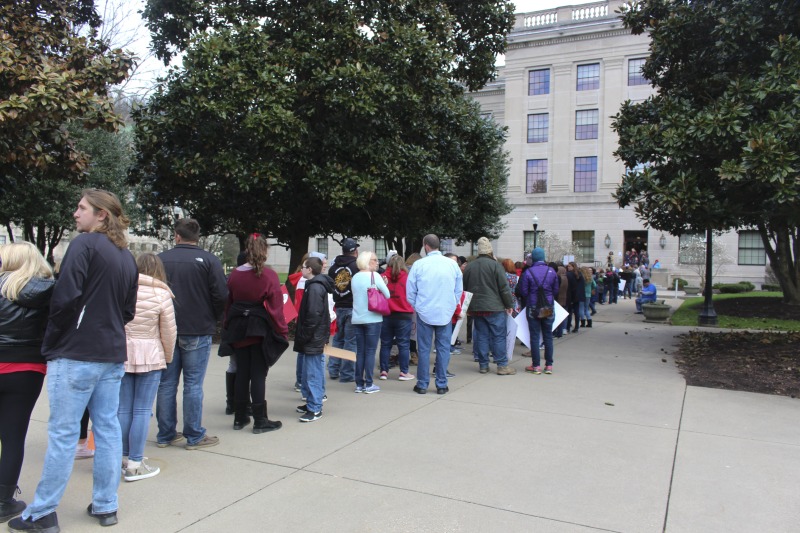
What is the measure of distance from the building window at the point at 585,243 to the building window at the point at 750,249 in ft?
29.1

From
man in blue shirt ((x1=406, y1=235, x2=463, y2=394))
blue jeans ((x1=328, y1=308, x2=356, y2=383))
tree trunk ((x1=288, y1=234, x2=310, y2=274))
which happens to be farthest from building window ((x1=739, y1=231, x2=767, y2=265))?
blue jeans ((x1=328, y1=308, x2=356, y2=383))

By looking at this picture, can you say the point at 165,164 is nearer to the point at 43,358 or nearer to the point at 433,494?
the point at 43,358

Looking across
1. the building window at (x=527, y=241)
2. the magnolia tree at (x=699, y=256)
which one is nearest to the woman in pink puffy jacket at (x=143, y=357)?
the magnolia tree at (x=699, y=256)

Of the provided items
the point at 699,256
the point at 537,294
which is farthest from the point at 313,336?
the point at 699,256

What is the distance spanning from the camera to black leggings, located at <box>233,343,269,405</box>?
579cm

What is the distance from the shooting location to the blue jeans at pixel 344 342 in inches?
317

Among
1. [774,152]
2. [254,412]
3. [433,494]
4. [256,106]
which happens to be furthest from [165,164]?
[774,152]

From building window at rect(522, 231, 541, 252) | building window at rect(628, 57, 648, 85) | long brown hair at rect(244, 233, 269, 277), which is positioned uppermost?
building window at rect(628, 57, 648, 85)

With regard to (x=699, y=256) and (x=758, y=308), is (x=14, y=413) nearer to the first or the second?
(x=758, y=308)

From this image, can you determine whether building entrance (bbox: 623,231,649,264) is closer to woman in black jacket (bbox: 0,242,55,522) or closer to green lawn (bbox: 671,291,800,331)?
green lawn (bbox: 671,291,800,331)

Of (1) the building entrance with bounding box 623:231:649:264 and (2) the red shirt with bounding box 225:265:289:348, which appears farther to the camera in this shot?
(1) the building entrance with bounding box 623:231:649:264

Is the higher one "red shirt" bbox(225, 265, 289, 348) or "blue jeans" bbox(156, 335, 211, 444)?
"red shirt" bbox(225, 265, 289, 348)

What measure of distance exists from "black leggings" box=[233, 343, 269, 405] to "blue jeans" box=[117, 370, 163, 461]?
1218mm

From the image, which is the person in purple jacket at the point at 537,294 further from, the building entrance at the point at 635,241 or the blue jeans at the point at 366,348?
the building entrance at the point at 635,241
